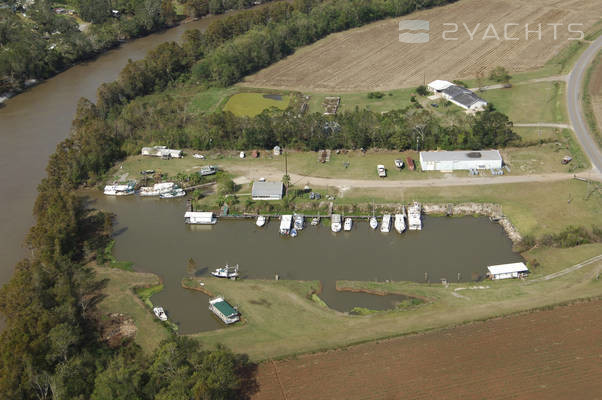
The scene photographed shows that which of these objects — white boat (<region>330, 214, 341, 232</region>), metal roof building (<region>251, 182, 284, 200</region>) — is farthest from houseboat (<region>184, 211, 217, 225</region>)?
white boat (<region>330, 214, 341, 232</region>)

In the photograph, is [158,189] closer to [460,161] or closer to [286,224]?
[286,224]

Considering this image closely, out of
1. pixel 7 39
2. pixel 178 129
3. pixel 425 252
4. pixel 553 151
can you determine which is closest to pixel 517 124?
pixel 553 151

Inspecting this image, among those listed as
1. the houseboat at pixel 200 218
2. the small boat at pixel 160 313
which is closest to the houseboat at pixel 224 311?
the small boat at pixel 160 313

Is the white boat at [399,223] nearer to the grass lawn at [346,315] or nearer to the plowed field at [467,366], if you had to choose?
the grass lawn at [346,315]

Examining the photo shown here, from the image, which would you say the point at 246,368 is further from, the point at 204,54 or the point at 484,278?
the point at 204,54

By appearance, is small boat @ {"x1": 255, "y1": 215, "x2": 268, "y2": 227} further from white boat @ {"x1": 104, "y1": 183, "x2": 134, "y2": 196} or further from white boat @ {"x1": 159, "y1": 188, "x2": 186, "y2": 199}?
white boat @ {"x1": 104, "y1": 183, "x2": 134, "y2": 196}
